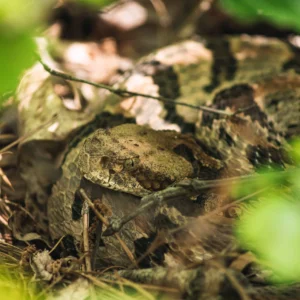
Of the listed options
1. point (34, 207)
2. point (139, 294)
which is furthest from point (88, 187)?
point (139, 294)

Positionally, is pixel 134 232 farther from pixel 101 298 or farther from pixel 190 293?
pixel 190 293

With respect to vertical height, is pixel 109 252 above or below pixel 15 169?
below

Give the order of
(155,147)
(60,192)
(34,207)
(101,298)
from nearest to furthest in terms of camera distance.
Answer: (101,298), (155,147), (60,192), (34,207)

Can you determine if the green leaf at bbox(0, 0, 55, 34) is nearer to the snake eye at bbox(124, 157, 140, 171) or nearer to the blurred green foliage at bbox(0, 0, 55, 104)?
the blurred green foliage at bbox(0, 0, 55, 104)

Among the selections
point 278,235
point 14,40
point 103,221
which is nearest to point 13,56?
point 14,40

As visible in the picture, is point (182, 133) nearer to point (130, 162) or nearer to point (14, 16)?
point (130, 162)

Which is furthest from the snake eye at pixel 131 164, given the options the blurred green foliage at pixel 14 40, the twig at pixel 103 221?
the blurred green foliage at pixel 14 40
